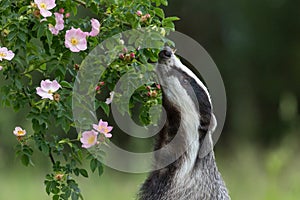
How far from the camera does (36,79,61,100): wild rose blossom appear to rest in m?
3.45

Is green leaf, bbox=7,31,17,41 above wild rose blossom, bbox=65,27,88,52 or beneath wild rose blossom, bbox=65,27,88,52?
above

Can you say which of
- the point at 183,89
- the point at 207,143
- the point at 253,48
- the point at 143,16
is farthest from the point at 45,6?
the point at 253,48

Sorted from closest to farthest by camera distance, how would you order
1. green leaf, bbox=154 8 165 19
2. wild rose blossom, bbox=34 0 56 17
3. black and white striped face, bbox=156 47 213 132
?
1. wild rose blossom, bbox=34 0 56 17
2. green leaf, bbox=154 8 165 19
3. black and white striped face, bbox=156 47 213 132

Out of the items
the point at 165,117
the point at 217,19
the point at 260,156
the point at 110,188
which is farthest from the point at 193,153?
the point at 217,19

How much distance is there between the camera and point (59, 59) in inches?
142

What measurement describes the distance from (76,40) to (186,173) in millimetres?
1004

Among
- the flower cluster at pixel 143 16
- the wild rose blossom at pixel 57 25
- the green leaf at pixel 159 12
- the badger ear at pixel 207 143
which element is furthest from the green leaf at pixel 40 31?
the badger ear at pixel 207 143

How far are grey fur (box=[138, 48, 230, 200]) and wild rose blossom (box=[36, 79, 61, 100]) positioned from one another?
78 cm

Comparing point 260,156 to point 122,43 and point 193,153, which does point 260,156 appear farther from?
point 122,43

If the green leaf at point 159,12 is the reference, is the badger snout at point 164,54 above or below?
below

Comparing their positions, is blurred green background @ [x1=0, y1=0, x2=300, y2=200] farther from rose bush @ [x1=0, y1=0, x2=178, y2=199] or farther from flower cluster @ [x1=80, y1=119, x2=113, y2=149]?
flower cluster @ [x1=80, y1=119, x2=113, y2=149]

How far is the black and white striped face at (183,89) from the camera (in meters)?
3.87

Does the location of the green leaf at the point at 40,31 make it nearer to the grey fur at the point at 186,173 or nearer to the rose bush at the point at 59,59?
the rose bush at the point at 59,59

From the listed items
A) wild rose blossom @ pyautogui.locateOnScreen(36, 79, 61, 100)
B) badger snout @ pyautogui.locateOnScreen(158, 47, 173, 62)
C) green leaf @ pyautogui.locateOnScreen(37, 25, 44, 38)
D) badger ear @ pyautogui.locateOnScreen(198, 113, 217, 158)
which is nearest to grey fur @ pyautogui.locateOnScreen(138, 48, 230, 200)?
badger ear @ pyautogui.locateOnScreen(198, 113, 217, 158)
